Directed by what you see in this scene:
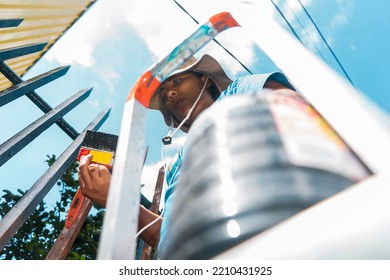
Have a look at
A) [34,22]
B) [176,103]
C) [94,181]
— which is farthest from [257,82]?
[34,22]

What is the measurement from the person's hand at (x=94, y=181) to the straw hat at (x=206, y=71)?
58cm

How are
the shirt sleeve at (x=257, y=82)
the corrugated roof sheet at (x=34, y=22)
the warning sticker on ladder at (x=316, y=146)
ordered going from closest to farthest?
1. the warning sticker on ladder at (x=316, y=146)
2. the shirt sleeve at (x=257, y=82)
3. the corrugated roof sheet at (x=34, y=22)

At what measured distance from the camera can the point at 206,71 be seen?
79.4 inches

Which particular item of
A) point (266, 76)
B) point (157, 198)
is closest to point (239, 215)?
point (266, 76)

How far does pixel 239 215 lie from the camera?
2.10 feet

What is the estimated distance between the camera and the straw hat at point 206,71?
191 cm

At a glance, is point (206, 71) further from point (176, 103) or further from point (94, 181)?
point (94, 181)

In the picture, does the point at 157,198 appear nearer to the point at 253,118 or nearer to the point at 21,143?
the point at 21,143

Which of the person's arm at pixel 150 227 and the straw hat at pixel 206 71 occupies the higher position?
the straw hat at pixel 206 71

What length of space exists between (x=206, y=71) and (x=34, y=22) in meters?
3.51

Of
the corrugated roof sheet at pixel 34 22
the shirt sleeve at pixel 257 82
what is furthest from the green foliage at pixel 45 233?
the shirt sleeve at pixel 257 82

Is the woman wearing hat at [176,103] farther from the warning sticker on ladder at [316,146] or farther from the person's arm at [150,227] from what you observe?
the warning sticker on ladder at [316,146]

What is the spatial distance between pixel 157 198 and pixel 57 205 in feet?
7.06

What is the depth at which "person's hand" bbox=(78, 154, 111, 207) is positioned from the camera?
1646 millimetres
